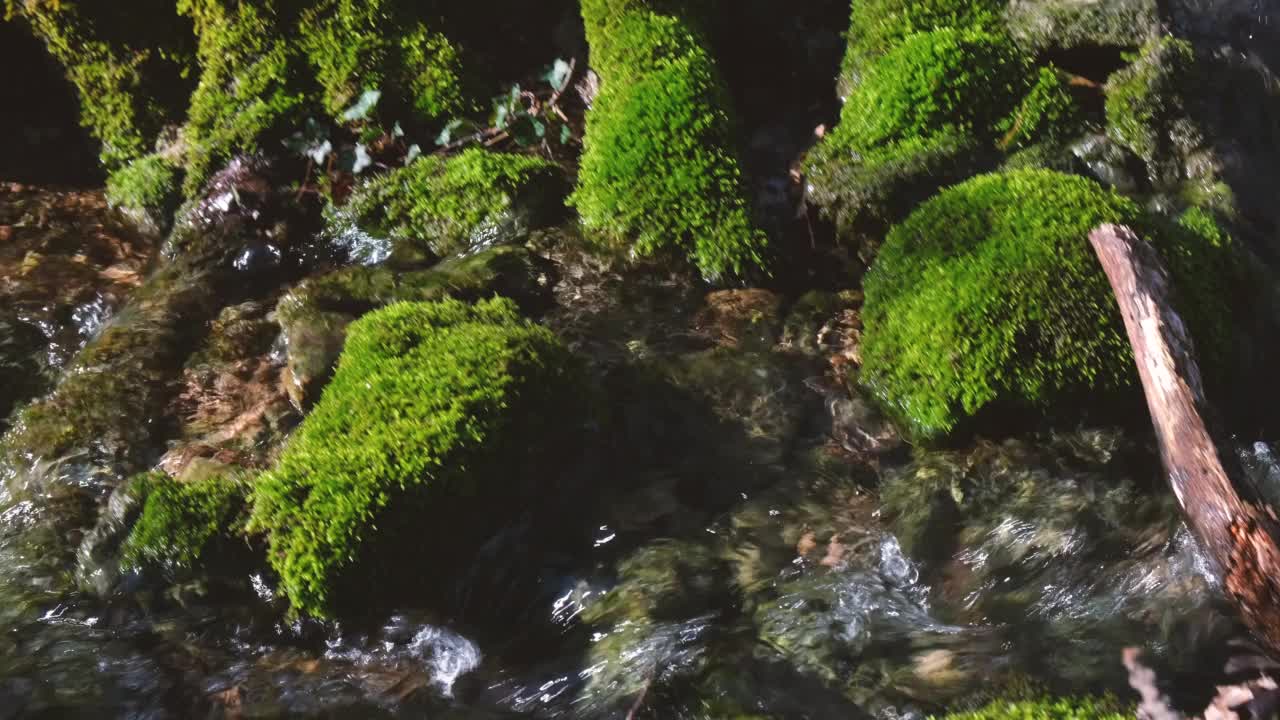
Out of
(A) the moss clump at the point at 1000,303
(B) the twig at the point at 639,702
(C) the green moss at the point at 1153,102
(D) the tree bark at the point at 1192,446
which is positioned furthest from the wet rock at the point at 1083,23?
(B) the twig at the point at 639,702

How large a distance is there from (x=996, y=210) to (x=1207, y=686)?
2.36 metres

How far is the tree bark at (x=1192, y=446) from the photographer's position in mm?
3146

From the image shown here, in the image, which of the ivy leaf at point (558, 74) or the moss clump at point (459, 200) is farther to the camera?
the ivy leaf at point (558, 74)

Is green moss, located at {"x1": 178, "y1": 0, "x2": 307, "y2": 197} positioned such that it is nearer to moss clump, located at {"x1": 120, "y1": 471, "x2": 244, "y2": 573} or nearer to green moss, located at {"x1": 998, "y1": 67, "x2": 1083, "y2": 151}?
moss clump, located at {"x1": 120, "y1": 471, "x2": 244, "y2": 573}

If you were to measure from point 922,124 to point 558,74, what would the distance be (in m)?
2.39

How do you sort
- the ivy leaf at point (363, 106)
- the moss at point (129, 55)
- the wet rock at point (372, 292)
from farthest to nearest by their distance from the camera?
the moss at point (129, 55), the ivy leaf at point (363, 106), the wet rock at point (372, 292)

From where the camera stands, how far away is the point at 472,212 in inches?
224

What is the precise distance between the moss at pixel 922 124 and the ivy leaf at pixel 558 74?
181 centimetres

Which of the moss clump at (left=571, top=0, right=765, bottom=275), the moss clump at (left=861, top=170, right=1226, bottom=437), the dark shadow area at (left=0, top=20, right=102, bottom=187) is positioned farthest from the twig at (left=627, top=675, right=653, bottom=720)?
the dark shadow area at (left=0, top=20, right=102, bottom=187)

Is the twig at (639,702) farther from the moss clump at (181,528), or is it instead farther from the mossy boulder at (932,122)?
the mossy boulder at (932,122)

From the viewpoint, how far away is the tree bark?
3.15 metres

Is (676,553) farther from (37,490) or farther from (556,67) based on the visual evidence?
(556,67)

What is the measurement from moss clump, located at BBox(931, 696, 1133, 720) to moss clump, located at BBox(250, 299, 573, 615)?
206cm

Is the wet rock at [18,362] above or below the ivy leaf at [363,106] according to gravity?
below
